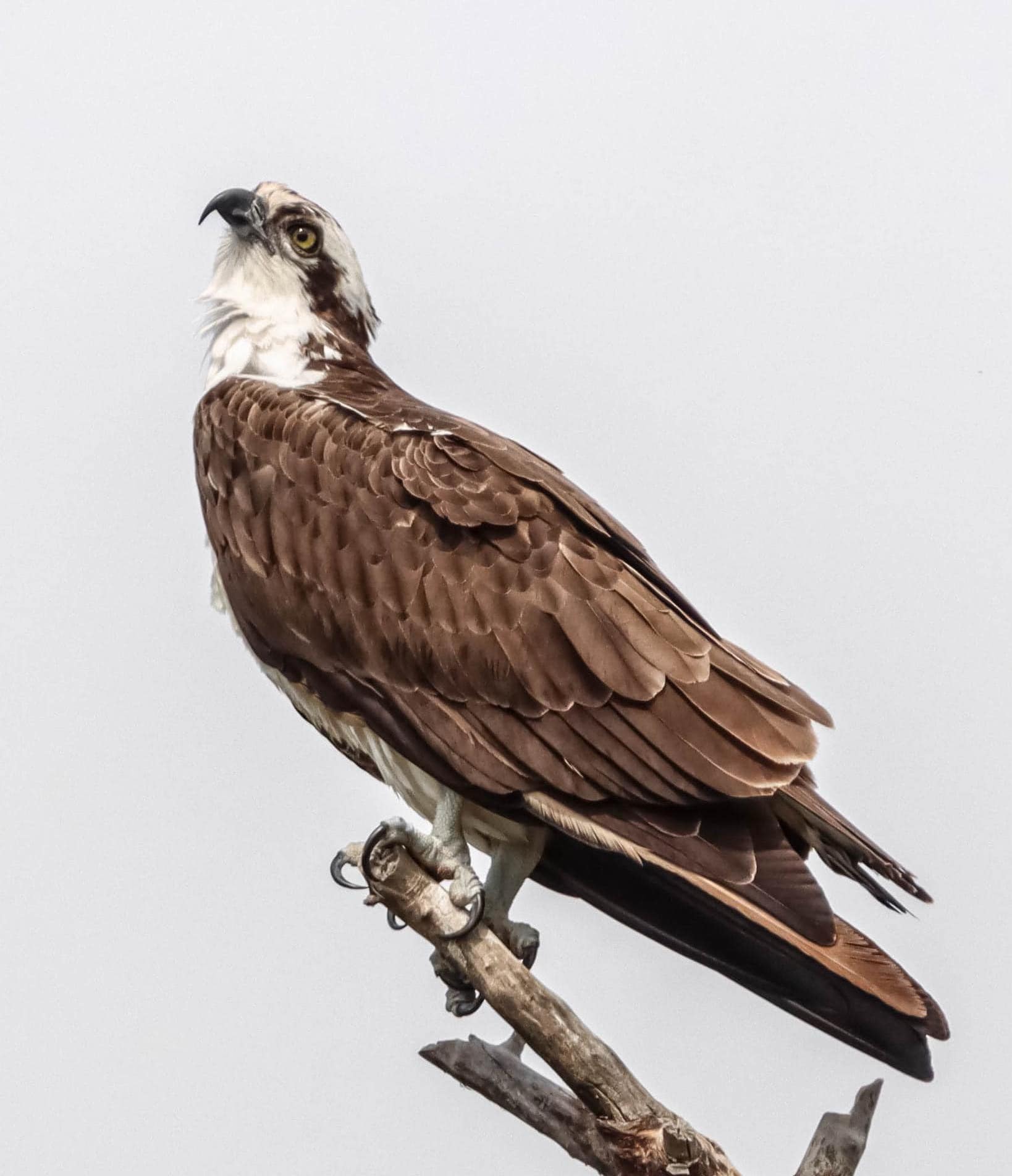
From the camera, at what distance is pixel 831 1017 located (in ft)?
14.9

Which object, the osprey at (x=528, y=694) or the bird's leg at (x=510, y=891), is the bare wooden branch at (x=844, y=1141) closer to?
the osprey at (x=528, y=694)

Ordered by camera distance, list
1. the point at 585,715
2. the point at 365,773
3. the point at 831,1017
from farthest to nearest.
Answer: the point at 365,773
the point at 585,715
the point at 831,1017

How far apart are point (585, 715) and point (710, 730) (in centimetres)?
34

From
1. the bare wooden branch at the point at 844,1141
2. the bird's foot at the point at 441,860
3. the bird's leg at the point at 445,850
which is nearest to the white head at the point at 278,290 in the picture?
the bird's leg at the point at 445,850

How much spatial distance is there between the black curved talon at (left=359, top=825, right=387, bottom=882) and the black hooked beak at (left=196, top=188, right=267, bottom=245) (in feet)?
7.72

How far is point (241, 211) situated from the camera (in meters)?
6.02

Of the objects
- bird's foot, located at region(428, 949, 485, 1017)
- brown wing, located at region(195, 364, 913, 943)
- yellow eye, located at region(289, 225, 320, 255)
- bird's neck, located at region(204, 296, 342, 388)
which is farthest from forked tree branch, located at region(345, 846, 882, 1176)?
yellow eye, located at region(289, 225, 320, 255)

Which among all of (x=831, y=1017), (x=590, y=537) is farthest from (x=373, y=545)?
(x=831, y=1017)

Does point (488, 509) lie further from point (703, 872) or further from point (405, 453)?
point (703, 872)

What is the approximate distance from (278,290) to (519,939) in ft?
7.63

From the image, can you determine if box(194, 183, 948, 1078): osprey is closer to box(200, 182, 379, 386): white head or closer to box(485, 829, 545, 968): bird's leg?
box(485, 829, 545, 968): bird's leg

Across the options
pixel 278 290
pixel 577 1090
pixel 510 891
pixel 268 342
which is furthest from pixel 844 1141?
pixel 278 290

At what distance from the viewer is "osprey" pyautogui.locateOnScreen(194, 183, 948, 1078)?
462 centimetres

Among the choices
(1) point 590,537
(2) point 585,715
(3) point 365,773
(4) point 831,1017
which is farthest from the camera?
(3) point 365,773
